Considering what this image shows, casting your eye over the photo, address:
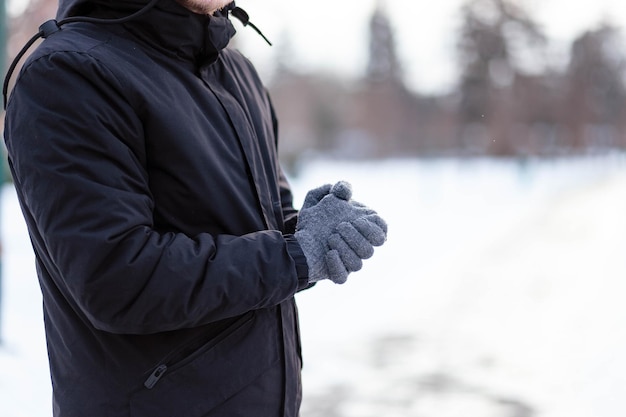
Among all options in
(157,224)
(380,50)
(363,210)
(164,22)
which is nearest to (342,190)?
(363,210)

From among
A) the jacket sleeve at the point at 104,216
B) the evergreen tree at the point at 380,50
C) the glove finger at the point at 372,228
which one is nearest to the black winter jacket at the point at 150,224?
the jacket sleeve at the point at 104,216

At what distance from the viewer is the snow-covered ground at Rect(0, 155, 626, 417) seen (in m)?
4.56

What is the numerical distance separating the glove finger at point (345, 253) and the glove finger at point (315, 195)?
24cm

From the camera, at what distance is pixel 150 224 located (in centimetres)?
136

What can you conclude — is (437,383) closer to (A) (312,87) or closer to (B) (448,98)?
(B) (448,98)

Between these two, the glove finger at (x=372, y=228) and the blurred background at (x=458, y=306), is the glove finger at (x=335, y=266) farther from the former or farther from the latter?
the blurred background at (x=458, y=306)

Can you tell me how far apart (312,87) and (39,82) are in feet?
204

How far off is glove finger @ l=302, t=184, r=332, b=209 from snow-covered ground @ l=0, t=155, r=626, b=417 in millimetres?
2864

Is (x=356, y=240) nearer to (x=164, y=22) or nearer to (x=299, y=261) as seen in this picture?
(x=299, y=261)

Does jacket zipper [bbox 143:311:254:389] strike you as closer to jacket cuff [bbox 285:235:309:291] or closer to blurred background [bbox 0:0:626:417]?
jacket cuff [bbox 285:235:309:291]

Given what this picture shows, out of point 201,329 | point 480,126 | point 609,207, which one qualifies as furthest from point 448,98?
point 201,329

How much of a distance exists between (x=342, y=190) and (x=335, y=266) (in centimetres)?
21

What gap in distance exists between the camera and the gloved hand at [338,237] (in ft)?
4.90

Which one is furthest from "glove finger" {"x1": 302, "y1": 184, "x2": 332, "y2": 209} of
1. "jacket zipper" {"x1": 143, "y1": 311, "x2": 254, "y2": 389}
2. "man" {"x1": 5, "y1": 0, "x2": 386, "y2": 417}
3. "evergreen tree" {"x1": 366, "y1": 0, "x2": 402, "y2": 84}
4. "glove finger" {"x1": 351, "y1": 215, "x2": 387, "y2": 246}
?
"evergreen tree" {"x1": 366, "y1": 0, "x2": 402, "y2": 84}
